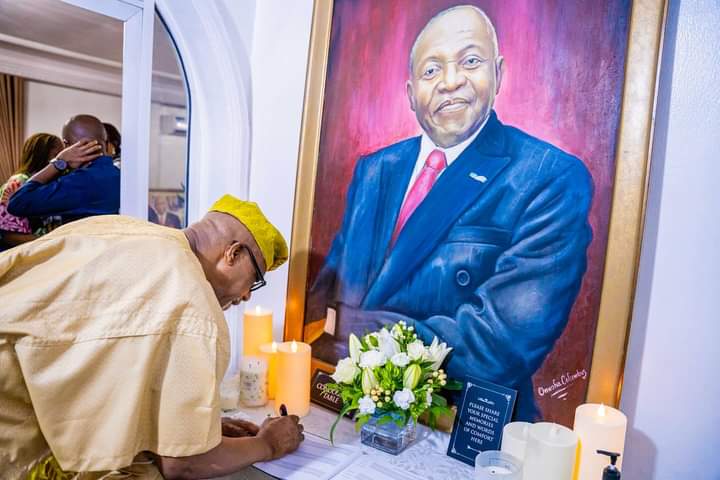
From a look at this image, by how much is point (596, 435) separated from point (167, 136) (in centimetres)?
148

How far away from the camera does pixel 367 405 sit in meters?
1.17

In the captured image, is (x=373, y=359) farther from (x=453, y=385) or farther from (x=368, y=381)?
(x=453, y=385)

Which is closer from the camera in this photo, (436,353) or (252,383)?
(436,353)

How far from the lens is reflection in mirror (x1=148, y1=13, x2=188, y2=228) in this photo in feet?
5.42

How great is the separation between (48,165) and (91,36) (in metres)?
0.40

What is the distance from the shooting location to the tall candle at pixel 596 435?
96 centimetres

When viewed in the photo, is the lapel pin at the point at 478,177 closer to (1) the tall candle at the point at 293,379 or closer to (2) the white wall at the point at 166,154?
(1) the tall candle at the point at 293,379

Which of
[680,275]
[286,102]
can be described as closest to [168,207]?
[286,102]

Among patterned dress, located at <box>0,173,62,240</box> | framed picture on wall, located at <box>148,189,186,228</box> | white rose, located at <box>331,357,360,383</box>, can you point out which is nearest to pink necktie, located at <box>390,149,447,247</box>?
white rose, located at <box>331,357,360,383</box>

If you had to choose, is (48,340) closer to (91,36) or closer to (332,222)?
(332,222)

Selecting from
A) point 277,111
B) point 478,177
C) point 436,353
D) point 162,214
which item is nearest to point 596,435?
point 436,353

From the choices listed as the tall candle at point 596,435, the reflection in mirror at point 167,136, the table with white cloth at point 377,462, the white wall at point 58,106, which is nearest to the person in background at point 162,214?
the reflection in mirror at point 167,136

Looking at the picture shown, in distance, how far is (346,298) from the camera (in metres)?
1.46

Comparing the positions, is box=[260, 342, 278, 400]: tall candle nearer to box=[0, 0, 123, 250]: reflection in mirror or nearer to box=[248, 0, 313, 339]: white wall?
box=[248, 0, 313, 339]: white wall
